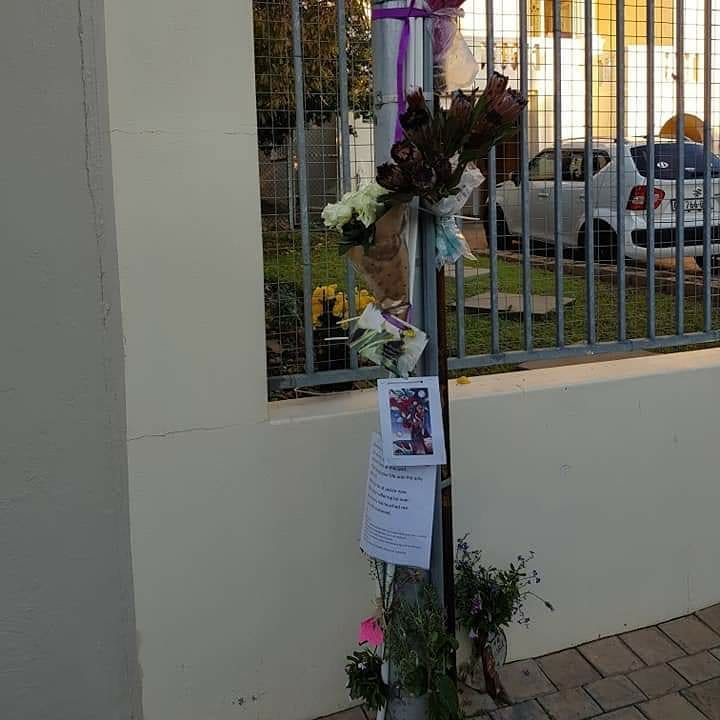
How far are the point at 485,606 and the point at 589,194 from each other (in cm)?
173

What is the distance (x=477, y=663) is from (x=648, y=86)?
247 centimetres

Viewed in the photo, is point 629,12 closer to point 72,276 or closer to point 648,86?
point 648,86

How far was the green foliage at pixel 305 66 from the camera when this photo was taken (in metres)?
3.34

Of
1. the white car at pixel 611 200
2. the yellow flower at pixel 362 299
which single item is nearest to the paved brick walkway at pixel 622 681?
the yellow flower at pixel 362 299

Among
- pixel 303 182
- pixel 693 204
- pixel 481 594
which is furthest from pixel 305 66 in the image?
pixel 481 594

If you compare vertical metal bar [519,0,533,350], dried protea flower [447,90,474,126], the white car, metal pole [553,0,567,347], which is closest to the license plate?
the white car

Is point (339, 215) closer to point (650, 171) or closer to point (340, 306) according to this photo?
point (340, 306)

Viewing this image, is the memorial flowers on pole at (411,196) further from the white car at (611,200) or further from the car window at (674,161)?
the car window at (674,161)

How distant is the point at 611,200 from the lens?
3.98m

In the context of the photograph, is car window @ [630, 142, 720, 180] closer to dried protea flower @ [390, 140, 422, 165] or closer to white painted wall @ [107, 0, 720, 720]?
white painted wall @ [107, 0, 720, 720]

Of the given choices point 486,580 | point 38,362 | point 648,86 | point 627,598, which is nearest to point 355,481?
point 486,580

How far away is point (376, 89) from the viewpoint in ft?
8.53

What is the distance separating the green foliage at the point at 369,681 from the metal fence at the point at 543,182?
3.32 feet

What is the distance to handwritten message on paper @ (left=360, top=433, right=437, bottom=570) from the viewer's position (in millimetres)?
2648
